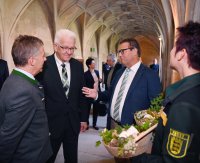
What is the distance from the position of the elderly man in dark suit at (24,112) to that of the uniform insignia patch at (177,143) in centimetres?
114

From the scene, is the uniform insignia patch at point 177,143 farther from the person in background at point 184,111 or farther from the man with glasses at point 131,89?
the man with glasses at point 131,89

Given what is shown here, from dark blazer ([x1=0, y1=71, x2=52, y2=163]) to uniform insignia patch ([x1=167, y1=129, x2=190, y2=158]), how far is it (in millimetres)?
1144

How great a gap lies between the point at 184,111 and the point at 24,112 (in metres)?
1.22

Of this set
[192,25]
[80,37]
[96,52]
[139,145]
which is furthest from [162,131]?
[96,52]

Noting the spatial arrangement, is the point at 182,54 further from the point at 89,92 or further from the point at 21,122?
the point at 89,92

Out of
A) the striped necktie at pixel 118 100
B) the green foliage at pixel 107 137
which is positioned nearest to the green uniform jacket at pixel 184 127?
the green foliage at pixel 107 137

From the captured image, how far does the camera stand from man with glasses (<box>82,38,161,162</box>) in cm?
283

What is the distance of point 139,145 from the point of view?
1.59 m

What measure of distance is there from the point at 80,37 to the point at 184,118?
56.2ft

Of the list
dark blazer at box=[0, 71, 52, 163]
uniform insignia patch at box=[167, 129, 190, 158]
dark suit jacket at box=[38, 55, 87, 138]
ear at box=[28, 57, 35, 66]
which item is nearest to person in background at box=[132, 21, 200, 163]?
uniform insignia patch at box=[167, 129, 190, 158]

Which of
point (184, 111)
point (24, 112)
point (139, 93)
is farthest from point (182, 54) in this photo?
point (139, 93)

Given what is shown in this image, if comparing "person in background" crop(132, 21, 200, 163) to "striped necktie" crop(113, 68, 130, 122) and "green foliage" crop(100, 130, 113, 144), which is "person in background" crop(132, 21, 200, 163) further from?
"striped necktie" crop(113, 68, 130, 122)

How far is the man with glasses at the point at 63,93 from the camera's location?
273 centimetres

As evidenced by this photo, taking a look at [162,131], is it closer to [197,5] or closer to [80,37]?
[197,5]
